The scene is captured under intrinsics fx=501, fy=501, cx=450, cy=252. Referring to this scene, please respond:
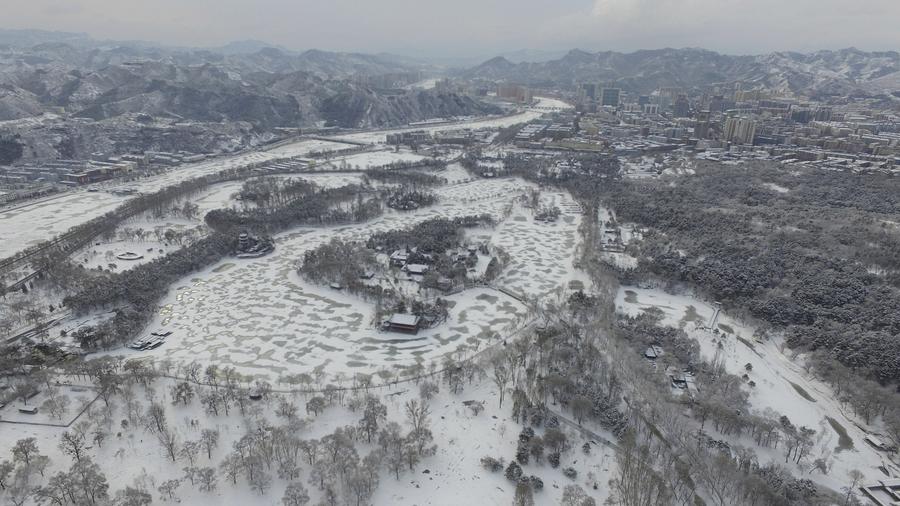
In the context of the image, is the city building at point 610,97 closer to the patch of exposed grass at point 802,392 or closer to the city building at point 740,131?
the city building at point 740,131

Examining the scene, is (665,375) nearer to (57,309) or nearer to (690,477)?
(690,477)

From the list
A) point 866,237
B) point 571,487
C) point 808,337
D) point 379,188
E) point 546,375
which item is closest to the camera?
point 571,487

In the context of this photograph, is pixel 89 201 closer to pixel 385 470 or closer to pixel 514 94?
pixel 385 470

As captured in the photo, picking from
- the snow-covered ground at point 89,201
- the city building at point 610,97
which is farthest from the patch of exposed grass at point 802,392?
the city building at point 610,97

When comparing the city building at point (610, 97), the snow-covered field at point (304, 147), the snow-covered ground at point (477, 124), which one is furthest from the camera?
the city building at point (610, 97)

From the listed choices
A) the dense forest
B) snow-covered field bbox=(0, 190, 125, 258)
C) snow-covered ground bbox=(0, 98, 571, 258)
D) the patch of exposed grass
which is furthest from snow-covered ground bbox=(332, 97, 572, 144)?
the patch of exposed grass

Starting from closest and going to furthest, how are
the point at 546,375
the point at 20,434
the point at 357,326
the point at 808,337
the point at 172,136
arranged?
the point at 20,434
the point at 546,375
the point at 808,337
the point at 357,326
the point at 172,136

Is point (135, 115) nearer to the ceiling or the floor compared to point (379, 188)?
nearer to the ceiling

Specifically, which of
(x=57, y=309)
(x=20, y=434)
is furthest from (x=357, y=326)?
(x=57, y=309)
